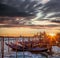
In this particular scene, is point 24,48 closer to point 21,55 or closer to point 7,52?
point 21,55

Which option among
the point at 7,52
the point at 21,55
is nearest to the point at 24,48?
the point at 21,55

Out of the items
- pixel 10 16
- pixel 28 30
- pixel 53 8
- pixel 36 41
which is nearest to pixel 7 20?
pixel 10 16

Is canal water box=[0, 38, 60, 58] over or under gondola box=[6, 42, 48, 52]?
under

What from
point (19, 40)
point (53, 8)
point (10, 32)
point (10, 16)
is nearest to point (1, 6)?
point (10, 16)

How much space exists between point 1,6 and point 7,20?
284mm

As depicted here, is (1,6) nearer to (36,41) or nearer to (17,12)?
(17,12)

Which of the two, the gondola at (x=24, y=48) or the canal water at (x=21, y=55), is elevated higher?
the gondola at (x=24, y=48)

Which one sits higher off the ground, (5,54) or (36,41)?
(36,41)

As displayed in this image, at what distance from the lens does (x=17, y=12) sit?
3.38 meters

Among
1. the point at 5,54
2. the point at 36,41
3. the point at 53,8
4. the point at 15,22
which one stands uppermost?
the point at 53,8

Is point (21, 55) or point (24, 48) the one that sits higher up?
point (24, 48)

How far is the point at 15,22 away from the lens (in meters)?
3.41

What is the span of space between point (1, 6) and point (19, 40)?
2.34 feet

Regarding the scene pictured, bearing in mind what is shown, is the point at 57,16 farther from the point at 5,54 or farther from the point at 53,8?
the point at 5,54
